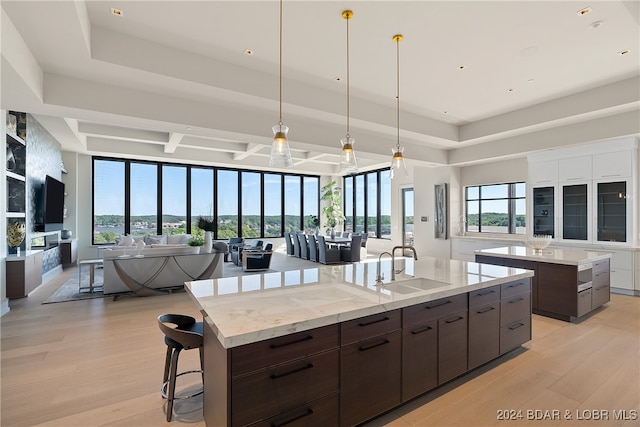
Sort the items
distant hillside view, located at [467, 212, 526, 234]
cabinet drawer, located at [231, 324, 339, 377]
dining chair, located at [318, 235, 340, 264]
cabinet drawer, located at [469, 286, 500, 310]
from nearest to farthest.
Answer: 1. cabinet drawer, located at [231, 324, 339, 377]
2. cabinet drawer, located at [469, 286, 500, 310]
3. distant hillside view, located at [467, 212, 526, 234]
4. dining chair, located at [318, 235, 340, 264]

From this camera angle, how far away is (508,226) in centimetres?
763

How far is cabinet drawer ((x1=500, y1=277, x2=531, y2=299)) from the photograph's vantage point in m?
2.84

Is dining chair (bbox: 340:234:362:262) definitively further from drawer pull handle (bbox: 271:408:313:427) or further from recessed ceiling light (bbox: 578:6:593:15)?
drawer pull handle (bbox: 271:408:313:427)

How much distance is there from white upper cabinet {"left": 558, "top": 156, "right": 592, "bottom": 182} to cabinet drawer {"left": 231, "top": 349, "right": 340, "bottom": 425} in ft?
21.2

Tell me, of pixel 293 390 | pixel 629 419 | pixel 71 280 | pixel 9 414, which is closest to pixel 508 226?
pixel 629 419

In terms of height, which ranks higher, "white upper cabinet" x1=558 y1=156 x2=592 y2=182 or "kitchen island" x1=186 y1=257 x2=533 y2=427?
"white upper cabinet" x1=558 y1=156 x2=592 y2=182

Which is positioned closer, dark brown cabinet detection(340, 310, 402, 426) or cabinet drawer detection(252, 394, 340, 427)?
cabinet drawer detection(252, 394, 340, 427)

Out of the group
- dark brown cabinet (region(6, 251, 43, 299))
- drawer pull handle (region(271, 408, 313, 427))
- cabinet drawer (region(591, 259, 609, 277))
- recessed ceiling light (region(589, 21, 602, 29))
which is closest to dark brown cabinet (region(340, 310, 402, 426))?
drawer pull handle (region(271, 408, 313, 427))

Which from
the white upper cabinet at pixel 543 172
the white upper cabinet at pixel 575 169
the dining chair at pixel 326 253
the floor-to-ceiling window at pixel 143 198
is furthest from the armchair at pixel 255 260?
the white upper cabinet at pixel 575 169

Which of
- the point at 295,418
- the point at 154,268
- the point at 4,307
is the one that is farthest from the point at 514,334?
the point at 4,307

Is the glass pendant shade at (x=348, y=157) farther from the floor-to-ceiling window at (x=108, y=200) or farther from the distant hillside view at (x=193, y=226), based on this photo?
the floor-to-ceiling window at (x=108, y=200)

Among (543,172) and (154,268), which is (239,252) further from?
(543,172)

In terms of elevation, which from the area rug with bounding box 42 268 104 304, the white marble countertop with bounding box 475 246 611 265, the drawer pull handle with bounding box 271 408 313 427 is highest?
the white marble countertop with bounding box 475 246 611 265

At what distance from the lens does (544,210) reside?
637 cm
